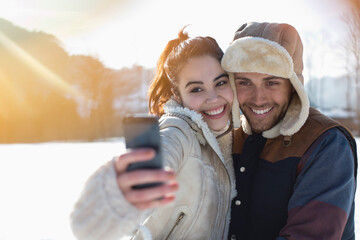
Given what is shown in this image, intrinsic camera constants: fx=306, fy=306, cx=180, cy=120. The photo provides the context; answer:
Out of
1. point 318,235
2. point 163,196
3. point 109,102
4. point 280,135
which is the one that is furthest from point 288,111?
point 109,102

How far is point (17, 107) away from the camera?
2384 cm

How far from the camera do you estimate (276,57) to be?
1.79 metres

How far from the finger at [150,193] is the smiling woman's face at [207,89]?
1.20m

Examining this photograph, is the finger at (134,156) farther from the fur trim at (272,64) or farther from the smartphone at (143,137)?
the fur trim at (272,64)

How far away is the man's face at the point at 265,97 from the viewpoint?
1.98m

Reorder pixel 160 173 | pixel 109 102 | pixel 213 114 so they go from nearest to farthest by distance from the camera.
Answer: pixel 160 173, pixel 213 114, pixel 109 102

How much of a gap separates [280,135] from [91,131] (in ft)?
73.3

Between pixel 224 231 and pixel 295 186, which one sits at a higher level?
pixel 295 186

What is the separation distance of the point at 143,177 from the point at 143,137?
0.12 m

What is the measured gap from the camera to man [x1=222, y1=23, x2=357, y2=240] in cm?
152

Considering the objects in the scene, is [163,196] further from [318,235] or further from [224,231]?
[224,231]

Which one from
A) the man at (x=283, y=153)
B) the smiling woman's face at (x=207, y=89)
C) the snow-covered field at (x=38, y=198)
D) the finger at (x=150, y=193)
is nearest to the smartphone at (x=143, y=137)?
the finger at (x=150, y=193)

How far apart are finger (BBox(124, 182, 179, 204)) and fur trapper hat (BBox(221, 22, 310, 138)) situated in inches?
44.2

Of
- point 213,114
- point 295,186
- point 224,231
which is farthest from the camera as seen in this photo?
point 213,114
